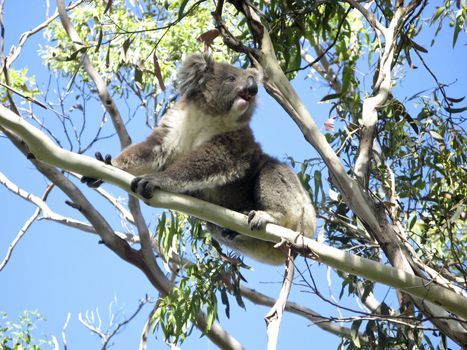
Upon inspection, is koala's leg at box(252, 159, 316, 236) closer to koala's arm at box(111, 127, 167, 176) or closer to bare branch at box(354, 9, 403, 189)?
bare branch at box(354, 9, 403, 189)

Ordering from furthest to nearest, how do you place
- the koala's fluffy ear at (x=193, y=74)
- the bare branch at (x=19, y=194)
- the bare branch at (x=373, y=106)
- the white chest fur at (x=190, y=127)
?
the bare branch at (x=19, y=194)
the koala's fluffy ear at (x=193, y=74)
the white chest fur at (x=190, y=127)
the bare branch at (x=373, y=106)

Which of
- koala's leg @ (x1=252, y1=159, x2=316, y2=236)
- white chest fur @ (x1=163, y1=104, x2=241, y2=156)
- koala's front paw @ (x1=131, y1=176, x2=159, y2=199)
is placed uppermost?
white chest fur @ (x1=163, y1=104, x2=241, y2=156)

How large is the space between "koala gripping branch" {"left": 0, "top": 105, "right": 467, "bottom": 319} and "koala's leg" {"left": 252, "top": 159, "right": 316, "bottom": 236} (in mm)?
501

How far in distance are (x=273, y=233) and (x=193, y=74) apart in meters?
1.40

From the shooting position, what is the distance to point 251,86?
149 inches

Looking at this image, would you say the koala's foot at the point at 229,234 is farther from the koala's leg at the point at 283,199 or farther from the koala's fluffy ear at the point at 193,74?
the koala's fluffy ear at the point at 193,74

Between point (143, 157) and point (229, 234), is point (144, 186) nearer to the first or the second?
point (143, 157)

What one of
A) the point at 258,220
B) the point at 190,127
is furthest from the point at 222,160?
the point at 258,220

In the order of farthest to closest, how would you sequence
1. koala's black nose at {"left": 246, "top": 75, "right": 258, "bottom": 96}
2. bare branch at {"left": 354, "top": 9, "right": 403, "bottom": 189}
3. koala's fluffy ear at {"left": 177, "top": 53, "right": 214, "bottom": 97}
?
koala's fluffy ear at {"left": 177, "top": 53, "right": 214, "bottom": 97}
koala's black nose at {"left": 246, "top": 75, "right": 258, "bottom": 96}
bare branch at {"left": 354, "top": 9, "right": 403, "bottom": 189}

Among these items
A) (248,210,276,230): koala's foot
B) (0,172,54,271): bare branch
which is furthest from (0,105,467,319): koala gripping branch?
(0,172,54,271): bare branch

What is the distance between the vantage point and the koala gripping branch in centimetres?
261

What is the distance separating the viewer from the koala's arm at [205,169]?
10.4ft

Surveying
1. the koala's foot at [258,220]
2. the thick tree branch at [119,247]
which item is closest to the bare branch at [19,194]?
the thick tree branch at [119,247]

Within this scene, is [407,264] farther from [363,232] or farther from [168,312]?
[168,312]
